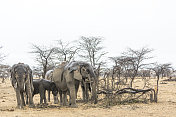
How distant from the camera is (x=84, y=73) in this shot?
12.0 m

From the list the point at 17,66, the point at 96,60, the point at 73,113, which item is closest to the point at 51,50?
the point at 96,60

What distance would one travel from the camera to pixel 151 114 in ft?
33.2

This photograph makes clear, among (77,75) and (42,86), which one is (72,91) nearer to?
(77,75)

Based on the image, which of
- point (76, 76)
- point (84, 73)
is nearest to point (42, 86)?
point (76, 76)

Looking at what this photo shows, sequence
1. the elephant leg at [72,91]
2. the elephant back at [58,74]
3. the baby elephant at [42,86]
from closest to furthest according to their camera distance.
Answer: the elephant leg at [72,91] < the elephant back at [58,74] < the baby elephant at [42,86]

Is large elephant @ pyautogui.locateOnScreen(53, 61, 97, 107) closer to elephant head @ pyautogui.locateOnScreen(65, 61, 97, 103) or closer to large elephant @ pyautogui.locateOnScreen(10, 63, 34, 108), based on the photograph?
elephant head @ pyautogui.locateOnScreen(65, 61, 97, 103)

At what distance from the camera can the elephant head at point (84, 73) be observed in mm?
11836

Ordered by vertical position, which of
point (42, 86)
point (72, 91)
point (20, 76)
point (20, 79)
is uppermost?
point (20, 76)

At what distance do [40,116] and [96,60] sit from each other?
2656 centimetres

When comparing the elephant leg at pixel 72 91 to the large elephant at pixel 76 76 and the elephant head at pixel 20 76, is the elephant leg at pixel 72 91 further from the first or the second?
the elephant head at pixel 20 76

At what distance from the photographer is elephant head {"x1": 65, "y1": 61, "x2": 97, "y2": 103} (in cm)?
1184

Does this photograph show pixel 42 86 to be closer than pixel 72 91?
No

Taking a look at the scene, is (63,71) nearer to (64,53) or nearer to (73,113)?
(73,113)

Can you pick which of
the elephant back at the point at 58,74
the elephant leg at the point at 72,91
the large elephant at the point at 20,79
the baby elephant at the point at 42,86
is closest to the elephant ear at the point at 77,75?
the elephant leg at the point at 72,91
